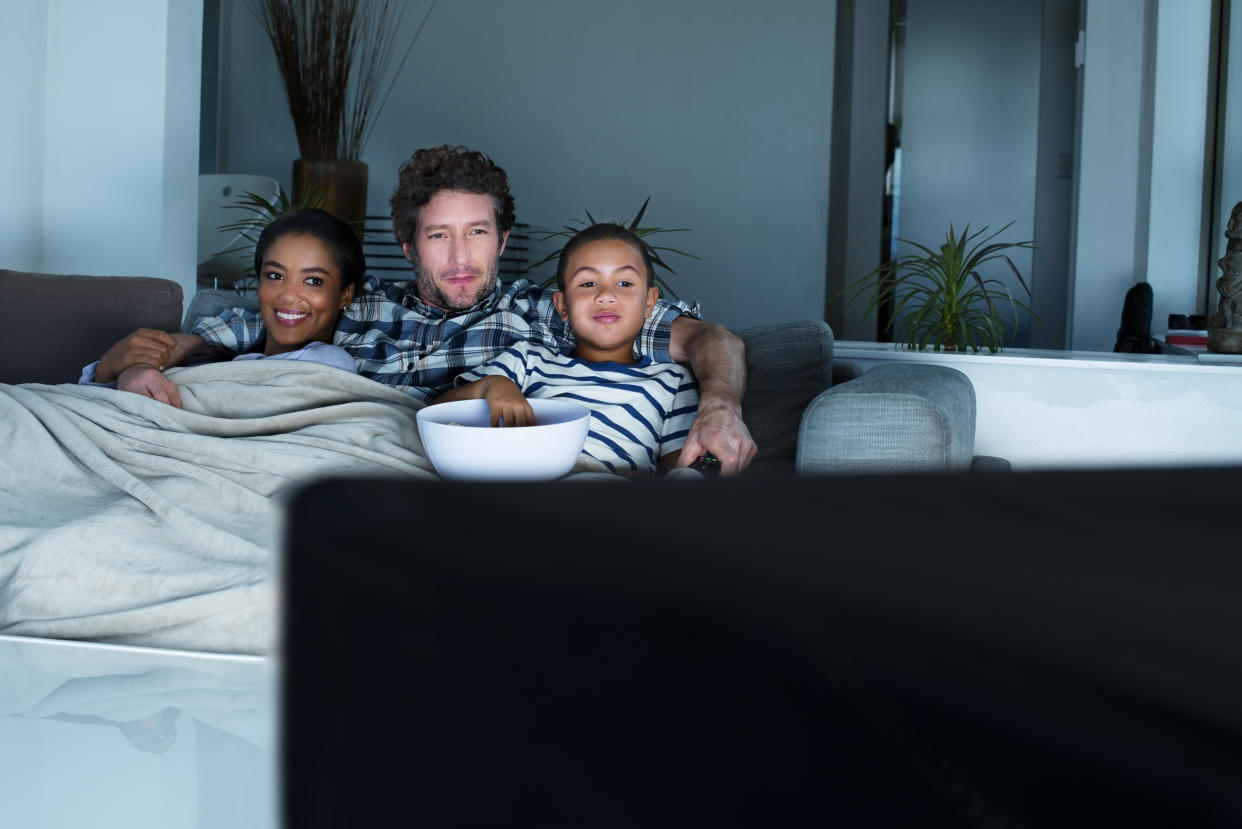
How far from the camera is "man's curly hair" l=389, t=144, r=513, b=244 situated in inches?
84.7

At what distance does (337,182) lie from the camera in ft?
14.7

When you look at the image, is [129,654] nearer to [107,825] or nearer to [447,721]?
[107,825]

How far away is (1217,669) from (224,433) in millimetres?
1724

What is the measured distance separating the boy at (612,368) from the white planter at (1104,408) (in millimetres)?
828

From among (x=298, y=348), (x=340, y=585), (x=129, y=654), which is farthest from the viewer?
(x=298, y=348)

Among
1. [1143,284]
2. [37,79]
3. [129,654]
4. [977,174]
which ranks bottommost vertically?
[129,654]

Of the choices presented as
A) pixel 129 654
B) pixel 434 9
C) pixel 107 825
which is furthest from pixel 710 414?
pixel 434 9

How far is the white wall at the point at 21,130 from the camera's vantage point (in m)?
2.94

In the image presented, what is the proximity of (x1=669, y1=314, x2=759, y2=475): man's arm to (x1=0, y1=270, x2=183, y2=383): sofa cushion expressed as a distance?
45.2 inches

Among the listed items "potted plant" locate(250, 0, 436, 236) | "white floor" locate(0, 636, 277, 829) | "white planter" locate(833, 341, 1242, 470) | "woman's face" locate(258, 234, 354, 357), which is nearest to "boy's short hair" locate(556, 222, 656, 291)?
"woman's face" locate(258, 234, 354, 357)

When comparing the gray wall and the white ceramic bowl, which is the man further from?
the gray wall

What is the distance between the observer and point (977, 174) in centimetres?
636

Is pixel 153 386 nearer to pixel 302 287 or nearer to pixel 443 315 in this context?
pixel 302 287

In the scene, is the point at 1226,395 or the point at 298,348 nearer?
the point at 298,348
